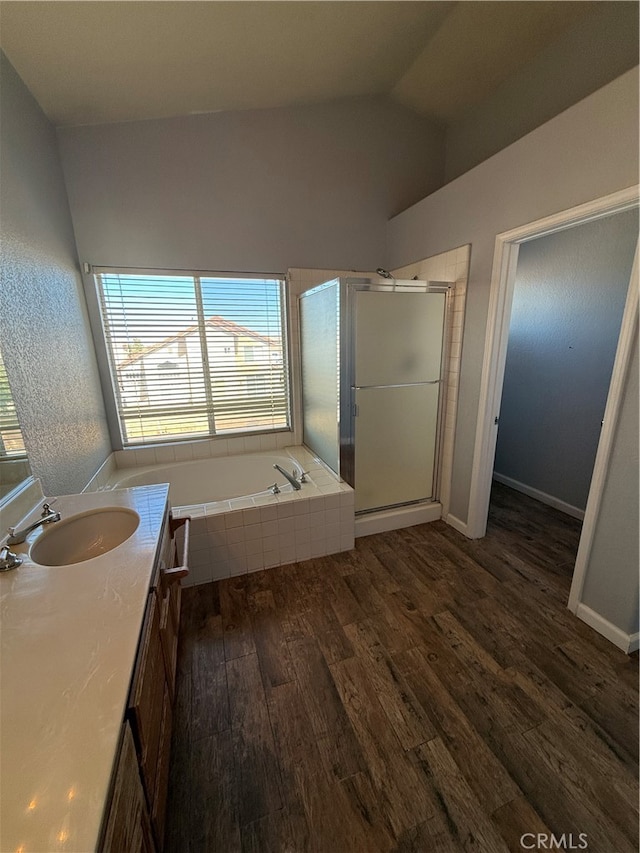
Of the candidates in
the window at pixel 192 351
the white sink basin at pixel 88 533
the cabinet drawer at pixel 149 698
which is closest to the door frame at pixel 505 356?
the window at pixel 192 351

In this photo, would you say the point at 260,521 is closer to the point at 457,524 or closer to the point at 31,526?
the point at 31,526

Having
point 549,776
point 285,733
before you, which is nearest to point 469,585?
point 549,776

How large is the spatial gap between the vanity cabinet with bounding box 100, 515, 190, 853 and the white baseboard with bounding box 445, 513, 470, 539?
79.9 inches

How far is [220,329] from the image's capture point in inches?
109

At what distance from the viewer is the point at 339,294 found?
2164mm

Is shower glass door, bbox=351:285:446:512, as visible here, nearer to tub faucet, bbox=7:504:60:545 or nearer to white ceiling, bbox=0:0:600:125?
white ceiling, bbox=0:0:600:125

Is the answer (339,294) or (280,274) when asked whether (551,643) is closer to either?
(339,294)

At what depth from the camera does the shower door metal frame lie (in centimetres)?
218

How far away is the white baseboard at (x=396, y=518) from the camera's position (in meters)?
2.53

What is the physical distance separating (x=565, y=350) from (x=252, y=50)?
2911 millimetres

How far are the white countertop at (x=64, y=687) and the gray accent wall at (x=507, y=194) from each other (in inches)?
85.2

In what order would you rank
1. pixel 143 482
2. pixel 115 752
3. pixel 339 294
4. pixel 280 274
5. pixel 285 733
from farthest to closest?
pixel 280 274 < pixel 143 482 < pixel 339 294 < pixel 285 733 < pixel 115 752

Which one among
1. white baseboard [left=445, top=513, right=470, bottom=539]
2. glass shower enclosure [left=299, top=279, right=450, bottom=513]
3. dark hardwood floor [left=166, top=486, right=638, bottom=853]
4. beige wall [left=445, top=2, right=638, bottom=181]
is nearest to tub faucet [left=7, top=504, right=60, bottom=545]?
dark hardwood floor [left=166, top=486, right=638, bottom=853]

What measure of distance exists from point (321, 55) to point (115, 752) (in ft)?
10.1
